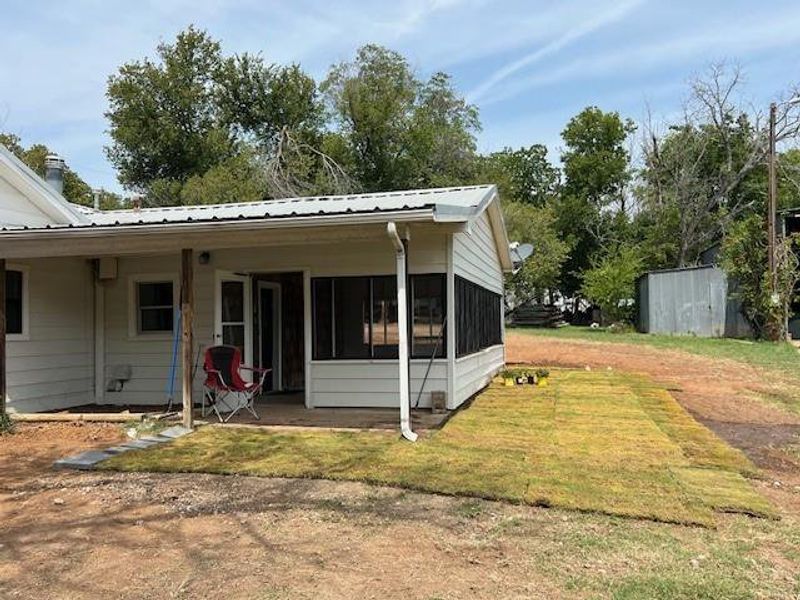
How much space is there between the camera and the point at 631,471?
5508mm

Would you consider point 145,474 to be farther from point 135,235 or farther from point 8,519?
point 135,235

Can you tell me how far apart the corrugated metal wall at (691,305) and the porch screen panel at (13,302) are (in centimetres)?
1943

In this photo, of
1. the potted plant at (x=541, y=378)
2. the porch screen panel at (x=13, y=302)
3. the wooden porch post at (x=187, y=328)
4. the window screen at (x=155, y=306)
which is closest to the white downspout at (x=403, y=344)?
the wooden porch post at (x=187, y=328)

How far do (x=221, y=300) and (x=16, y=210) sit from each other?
334 cm

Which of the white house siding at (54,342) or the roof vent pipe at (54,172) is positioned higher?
the roof vent pipe at (54,172)

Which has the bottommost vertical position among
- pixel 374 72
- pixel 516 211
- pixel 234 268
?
pixel 234 268

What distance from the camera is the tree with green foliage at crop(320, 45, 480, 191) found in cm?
3170

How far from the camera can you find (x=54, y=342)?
29.9 ft

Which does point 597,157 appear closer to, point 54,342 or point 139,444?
point 54,342

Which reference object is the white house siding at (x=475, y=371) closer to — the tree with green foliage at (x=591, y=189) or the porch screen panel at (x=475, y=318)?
the porch screen panel at (x=475, y=318)

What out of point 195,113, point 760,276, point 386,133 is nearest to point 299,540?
point 760,276

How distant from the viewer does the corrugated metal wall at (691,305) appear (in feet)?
68.8

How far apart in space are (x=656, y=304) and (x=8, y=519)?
2283cm

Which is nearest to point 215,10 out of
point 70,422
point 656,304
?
point 70,422
